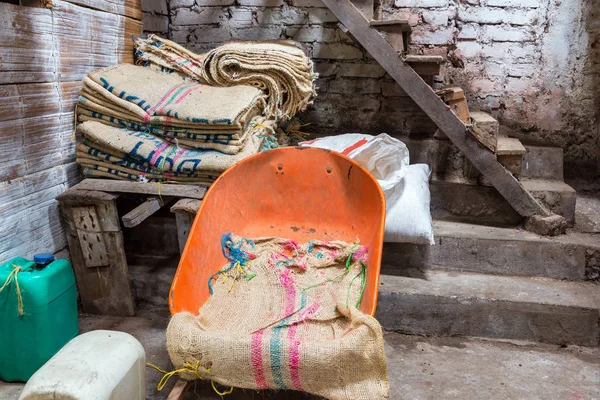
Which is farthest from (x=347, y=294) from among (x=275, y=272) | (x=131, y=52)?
(x=131, y=52)

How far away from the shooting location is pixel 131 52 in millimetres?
2953

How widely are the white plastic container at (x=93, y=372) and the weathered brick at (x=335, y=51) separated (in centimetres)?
232

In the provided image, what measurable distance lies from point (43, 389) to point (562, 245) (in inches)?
92.3

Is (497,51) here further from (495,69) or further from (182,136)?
(182,136)

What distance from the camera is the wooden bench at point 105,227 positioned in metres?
2.31

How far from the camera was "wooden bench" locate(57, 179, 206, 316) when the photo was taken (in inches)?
90.8

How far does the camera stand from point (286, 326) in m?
1.82

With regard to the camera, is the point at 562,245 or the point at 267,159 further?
the point at 562,245

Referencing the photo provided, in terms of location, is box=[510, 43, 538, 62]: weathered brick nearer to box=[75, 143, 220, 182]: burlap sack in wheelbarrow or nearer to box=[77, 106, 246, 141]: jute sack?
box=[77, 106, 246, 141]: jute sack

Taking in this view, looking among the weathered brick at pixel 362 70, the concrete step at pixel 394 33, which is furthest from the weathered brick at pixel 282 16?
the concrete step at pixel 394 33

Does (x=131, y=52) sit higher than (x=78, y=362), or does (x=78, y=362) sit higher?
(x=131, y=52)

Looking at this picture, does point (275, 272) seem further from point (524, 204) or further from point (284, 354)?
point (524, 204)

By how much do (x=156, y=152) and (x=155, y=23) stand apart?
4.36 feet

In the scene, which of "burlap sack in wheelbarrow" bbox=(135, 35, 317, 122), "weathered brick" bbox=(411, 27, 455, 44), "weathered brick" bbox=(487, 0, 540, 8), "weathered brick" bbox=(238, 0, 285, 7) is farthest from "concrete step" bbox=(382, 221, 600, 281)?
"weathered brick" bbox=(238, 0, 285, 7)
